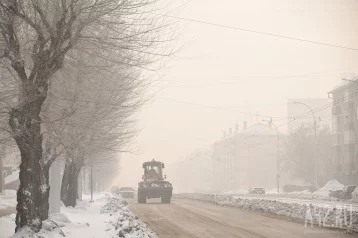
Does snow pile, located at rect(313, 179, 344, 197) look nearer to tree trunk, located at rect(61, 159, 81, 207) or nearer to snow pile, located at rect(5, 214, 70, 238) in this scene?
tree trunk, located at rect(61, 159, 81, 207)

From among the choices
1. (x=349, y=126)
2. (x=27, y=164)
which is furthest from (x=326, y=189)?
(x=27, y=164)

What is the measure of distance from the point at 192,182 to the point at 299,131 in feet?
298

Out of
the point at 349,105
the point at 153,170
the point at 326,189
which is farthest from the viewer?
the point at 349,105

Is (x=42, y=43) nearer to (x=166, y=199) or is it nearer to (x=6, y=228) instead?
(x=6, y=228)

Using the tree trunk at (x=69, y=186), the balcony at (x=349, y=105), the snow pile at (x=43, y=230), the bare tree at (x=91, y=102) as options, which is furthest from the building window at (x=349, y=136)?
the snow pile at (x=43, y=230)

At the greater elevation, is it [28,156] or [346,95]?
[346,95]

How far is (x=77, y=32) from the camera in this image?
1158cm

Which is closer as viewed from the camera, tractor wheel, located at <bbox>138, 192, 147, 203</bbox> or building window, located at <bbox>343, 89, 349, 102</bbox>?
tractor wheel, located at <bbox>138, 192, 147, 203</bbox>

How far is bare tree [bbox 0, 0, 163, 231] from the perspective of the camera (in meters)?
11.3

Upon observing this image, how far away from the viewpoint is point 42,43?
39.1 ft

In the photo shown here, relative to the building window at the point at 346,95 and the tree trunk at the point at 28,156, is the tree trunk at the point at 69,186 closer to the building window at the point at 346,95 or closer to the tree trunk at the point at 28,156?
the tree trunk at the point at 28,156

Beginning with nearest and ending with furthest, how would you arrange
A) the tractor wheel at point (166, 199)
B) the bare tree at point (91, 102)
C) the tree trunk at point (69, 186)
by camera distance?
the bare tree at point (91, 102) < the tree trunk at point (69, 186) < the tractor wheel at point (166, 199)

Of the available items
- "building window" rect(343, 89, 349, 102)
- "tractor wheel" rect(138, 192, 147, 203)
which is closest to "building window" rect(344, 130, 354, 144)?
"building window" rect(343, 89, 349, 102)

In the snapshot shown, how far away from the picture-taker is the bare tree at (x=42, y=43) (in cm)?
1130
